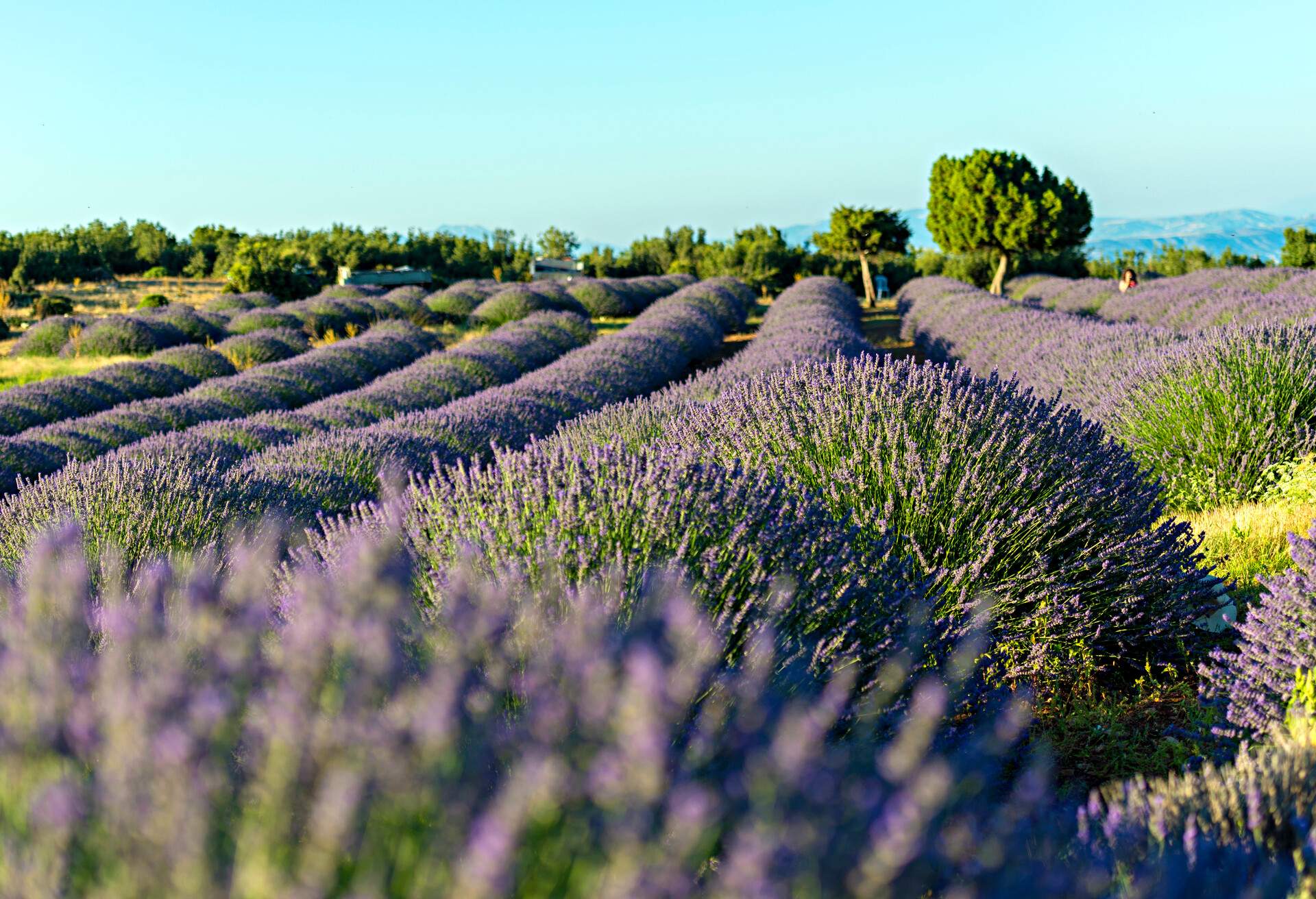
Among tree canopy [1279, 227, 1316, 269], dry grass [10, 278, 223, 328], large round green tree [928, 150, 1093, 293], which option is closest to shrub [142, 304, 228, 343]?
dry grass [10, 278, 223, 328]

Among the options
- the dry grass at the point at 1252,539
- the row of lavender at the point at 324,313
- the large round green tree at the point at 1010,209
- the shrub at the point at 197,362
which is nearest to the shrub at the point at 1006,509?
the dry grass at the point at 1252,539

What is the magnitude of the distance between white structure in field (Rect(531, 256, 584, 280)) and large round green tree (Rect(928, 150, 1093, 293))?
17879mm

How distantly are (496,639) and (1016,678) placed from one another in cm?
212

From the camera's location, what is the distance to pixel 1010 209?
3144cm

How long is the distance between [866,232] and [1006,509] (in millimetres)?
36893

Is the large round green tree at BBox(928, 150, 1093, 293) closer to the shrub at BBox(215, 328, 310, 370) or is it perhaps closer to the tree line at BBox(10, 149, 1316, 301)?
the tree line at BBox(10, 149, 1316, 301)

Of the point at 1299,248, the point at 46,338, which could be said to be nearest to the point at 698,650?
the point at 46,338

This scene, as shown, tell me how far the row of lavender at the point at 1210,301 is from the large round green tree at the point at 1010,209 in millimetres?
10987

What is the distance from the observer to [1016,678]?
330cm

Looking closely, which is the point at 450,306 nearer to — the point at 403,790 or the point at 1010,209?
the point at 1010,209

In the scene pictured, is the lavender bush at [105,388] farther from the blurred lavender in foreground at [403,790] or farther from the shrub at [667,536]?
the blurred lavender in foreground at [403,790]

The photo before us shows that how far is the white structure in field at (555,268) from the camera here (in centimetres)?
4481

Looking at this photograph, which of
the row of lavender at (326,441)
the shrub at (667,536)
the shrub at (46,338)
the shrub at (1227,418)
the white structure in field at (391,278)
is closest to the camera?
the shrub at (667,536)

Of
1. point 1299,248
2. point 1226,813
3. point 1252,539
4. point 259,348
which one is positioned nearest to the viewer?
point 1226,813
